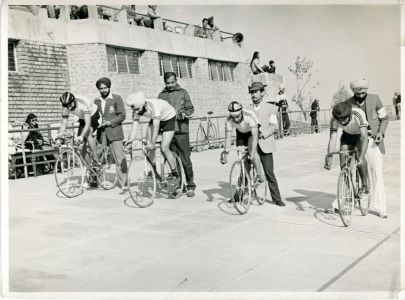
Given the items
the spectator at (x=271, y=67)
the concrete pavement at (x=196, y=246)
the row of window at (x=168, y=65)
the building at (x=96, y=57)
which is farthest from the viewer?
the spectator at (x=271, y=67)

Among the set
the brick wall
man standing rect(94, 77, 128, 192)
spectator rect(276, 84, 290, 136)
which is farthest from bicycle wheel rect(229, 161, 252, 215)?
spectator rect(276, 84, 290, 136)

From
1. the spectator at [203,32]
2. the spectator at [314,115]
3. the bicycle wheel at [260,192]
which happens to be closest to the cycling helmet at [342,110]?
the bicycle wheel at [260,192]

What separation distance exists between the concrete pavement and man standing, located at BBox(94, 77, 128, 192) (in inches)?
23.5

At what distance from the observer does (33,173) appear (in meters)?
11.3

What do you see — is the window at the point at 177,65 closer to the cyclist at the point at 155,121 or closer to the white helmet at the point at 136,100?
the cyclist at the point at 155,121

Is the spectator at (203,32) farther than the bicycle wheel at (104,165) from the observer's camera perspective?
Yes

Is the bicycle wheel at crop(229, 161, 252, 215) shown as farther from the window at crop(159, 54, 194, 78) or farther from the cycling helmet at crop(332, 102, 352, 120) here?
the window at crop(159, 54, 194, 78)

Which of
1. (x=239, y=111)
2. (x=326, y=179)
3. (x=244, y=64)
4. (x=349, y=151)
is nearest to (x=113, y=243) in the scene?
(x=239, y=111)

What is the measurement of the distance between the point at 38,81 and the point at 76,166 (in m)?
9.39

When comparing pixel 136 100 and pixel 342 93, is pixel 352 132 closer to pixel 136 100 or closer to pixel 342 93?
pixel 136 100

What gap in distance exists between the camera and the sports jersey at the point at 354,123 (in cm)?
648

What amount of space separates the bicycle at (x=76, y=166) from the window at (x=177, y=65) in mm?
14618

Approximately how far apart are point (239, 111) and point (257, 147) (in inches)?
30.7

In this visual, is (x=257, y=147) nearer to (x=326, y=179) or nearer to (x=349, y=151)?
(x=349, y=151)
